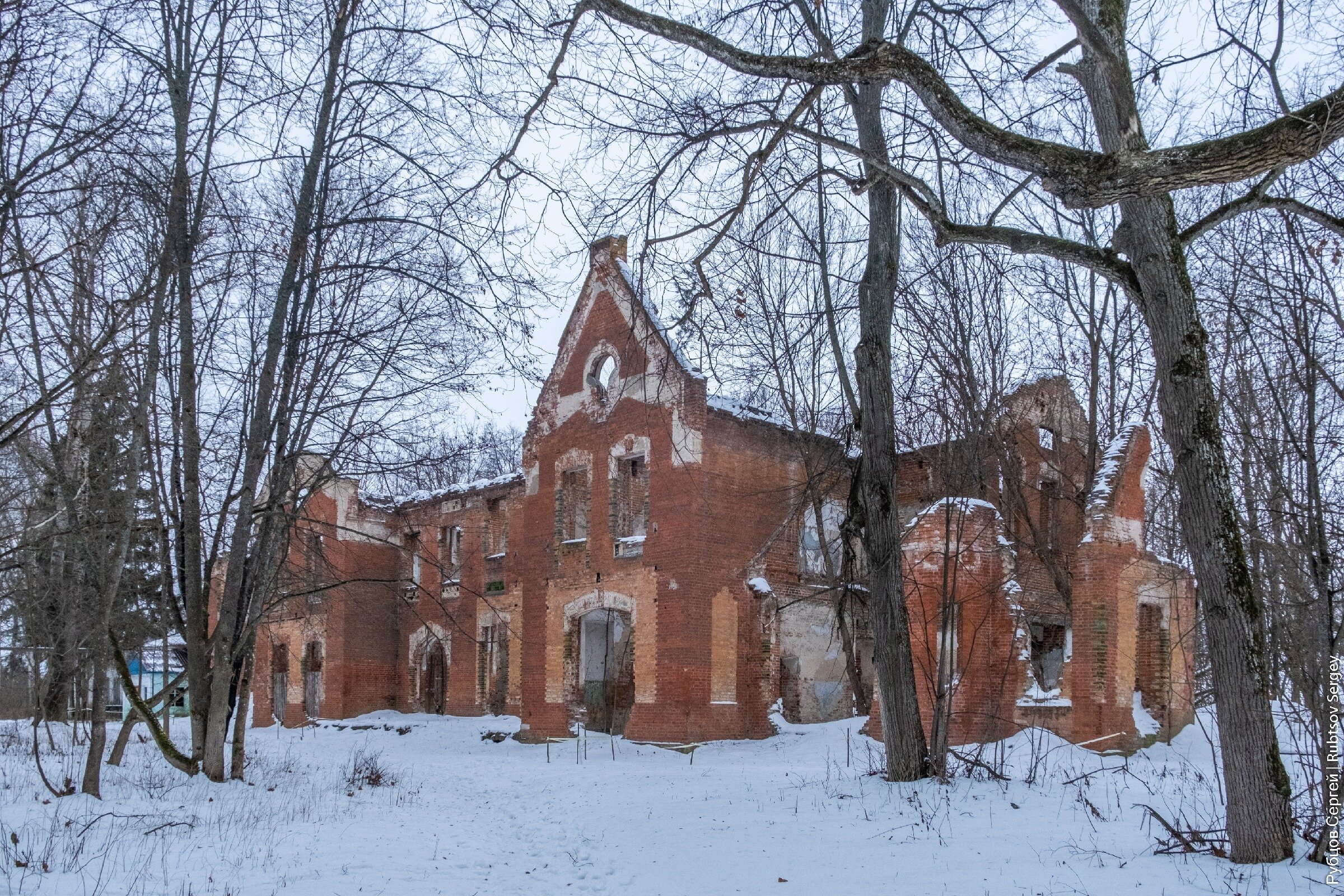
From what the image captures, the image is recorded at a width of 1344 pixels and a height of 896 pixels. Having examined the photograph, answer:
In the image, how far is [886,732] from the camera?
10.4 meters

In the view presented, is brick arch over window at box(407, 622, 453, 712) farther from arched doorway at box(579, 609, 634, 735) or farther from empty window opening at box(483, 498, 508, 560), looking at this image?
arched doorway at box(579, 609, 634, 735)

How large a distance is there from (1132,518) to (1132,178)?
486 inches

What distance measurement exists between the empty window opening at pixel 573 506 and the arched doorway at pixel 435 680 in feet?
27.4

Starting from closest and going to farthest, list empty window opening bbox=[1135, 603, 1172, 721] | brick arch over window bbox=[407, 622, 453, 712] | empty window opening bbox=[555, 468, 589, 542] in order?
1. empty window opening bbox=[1135, 603, 1172, 721]
2. empty window opening bbox=[555, 468, 589, 542]
3. brick arch over window bbox=[407, 622, 453, 712]

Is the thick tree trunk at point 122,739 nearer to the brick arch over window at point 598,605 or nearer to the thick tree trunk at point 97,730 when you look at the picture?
the thick tree trunk at point 97,730

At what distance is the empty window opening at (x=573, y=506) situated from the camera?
21.8 meters

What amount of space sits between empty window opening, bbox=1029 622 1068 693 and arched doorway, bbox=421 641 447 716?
15952mm

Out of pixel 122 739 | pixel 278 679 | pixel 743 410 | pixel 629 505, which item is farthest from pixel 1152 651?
pixel 278 679

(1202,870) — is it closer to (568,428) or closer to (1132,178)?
(1132,178)

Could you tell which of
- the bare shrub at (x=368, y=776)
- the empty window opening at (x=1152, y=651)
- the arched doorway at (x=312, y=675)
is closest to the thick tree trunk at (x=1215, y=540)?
the bare shrub at (x=368, y=776)

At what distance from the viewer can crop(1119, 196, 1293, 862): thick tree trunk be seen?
234 inches

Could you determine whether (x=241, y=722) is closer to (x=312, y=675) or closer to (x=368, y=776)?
(x=368, y=776)

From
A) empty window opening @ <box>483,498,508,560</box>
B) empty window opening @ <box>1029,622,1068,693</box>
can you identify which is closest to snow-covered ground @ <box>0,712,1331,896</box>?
empty window opening @ <box>1029,622,1068,693</box>

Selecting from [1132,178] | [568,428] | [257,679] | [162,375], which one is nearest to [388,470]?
[162,375]
